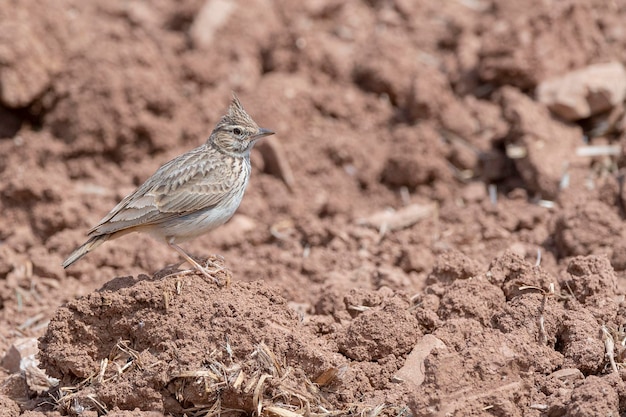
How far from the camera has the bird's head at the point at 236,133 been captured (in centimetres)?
688

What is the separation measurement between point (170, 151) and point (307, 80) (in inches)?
70.8

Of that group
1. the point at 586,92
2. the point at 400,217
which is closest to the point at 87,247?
the point at 400,217

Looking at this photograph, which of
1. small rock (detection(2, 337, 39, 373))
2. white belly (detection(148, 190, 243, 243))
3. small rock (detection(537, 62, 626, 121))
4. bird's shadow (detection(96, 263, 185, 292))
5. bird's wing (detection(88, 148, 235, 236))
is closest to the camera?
bird's shadow (detection(96, 263, 185, 292))

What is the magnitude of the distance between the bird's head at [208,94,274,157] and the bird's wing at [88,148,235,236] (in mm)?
275

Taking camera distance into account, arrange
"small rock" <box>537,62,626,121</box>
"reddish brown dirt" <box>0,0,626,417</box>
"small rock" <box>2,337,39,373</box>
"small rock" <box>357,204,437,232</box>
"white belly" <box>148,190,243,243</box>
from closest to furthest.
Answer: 1. "reddish brown dirt" <box>0,0,626,417</box>
2. "small rock" <box>2,337,39,373</box>
3. "white belly" <box>148,190,243,243</box>
4. "small rock" <box>357,204,437,232</box>
5. "small rock" <box>537,62,626,121</box>

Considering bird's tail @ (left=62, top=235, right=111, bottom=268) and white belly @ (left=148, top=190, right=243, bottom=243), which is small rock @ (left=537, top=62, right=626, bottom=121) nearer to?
white belly @ (left=148, top=190, right=243, bottom=243)

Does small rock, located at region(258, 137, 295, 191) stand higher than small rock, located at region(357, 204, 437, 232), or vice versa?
small rock, located at region(258, 137, 295, 191)

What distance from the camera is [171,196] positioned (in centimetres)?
642

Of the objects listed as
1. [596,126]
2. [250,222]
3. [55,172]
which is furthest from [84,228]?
[596,126]

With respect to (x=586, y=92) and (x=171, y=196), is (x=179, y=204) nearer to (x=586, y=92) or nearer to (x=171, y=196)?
(x=171, y=196)

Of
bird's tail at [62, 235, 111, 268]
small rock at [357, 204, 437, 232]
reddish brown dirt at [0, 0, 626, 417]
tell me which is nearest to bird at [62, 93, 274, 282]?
bird's tail at [62, 235, 111, 268]

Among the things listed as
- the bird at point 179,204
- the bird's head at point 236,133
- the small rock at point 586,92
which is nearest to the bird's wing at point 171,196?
the bird at point 179,204

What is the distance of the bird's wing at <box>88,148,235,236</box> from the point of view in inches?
247

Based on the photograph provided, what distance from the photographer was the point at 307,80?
9758 mm
